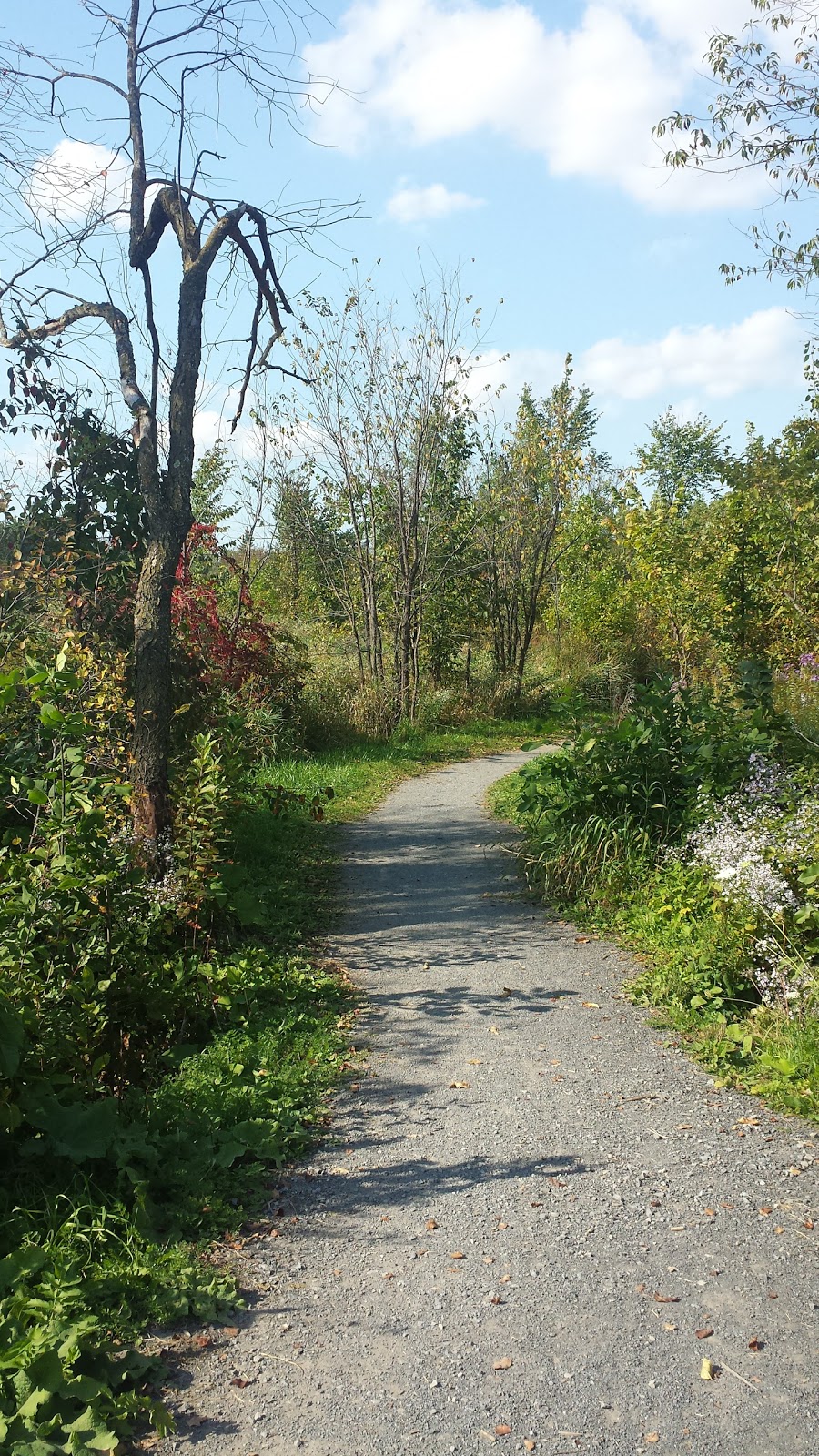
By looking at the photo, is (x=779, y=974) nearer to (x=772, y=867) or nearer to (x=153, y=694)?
(x=772, y=867)

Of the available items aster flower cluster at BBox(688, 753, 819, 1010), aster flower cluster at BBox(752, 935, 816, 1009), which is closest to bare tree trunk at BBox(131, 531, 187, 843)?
aster flower cluster at BBox(688, 753, 819, 1010)

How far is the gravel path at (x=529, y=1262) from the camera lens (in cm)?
258

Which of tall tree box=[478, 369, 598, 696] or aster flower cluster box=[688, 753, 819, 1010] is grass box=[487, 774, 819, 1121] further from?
tall tree box=[478, 369, 598, 696]

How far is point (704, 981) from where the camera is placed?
525 centimetres

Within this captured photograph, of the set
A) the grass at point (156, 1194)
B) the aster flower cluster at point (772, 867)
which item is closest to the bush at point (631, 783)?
the aster flower cluster at point (772, 867)

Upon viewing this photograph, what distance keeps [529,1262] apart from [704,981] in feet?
7.63

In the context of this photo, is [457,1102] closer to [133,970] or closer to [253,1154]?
[253,1154]

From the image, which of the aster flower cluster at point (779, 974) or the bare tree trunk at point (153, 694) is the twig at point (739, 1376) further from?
the bare tree trunk at point (153, 694)

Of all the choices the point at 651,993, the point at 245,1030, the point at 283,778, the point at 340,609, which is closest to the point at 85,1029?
the point at 245,1030

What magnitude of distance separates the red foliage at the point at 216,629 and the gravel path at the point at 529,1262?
3773mm

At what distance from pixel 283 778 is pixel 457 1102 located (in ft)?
23.5

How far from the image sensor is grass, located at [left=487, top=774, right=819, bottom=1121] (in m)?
4.39

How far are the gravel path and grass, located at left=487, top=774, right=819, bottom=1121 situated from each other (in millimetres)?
150

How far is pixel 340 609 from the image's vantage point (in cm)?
1733
